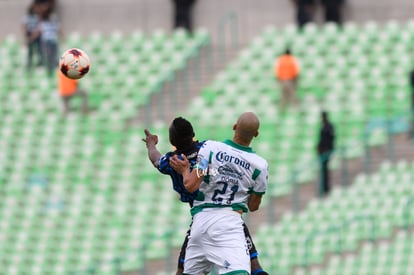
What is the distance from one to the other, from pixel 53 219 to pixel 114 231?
1.31m

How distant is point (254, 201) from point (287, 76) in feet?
37.4

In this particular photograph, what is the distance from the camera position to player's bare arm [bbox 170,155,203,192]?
11.1 meters

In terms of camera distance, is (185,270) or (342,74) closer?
(185,270)

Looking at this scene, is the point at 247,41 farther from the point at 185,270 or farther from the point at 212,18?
the point at 185,270

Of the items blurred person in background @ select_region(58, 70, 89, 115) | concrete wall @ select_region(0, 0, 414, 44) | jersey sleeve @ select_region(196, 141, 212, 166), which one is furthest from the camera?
concrete wall @ select_region(0, 0, 414, 44)

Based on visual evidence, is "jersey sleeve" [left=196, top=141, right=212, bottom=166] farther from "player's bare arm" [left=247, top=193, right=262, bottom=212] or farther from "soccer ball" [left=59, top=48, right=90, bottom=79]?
"soccer ball" [left=59, top=48, right=90, bottom=79]

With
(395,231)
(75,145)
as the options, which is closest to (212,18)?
(75,145)

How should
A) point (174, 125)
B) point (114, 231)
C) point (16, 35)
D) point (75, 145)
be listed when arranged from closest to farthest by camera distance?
point (174, 125)
point (114, 231)
point (75, 145)
point (16, 35)

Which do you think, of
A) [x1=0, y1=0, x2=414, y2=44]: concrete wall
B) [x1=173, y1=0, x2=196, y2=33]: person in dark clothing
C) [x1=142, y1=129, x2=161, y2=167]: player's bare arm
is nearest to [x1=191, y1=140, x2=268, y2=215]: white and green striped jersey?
[x1=142, y1=129, x2=161, y2=167]: player's bare arm

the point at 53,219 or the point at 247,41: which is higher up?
the point at 247,41

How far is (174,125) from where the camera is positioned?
443 inches

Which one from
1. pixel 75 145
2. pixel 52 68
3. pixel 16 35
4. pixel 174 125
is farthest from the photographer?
pixel 16 35

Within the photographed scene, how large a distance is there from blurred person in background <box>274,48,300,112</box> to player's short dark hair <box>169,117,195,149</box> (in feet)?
37.6

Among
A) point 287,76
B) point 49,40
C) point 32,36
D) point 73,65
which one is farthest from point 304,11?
point 73,65
